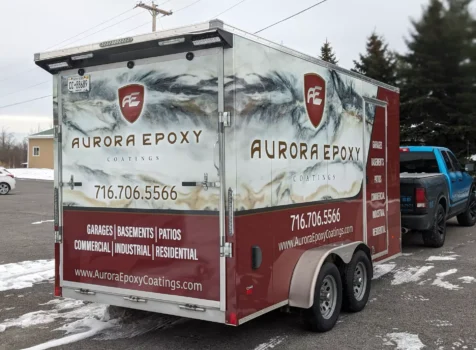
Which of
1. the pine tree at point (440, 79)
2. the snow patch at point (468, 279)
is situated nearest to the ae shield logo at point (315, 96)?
the snow patch at point (468, 279)

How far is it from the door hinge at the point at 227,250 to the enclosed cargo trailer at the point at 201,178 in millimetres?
13

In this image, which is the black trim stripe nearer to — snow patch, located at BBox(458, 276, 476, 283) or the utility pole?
snow patch, located at BBox(458, 276, 476, 283)

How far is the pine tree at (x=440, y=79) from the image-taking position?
15555 millimetres

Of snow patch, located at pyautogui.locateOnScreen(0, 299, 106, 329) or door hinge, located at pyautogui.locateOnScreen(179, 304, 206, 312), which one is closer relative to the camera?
door hinge, located at pyautogui.locateOnScreen(179, 304, 206, 312)

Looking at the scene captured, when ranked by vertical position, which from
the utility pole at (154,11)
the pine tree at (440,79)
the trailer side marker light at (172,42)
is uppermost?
the utility pole at (154,11)

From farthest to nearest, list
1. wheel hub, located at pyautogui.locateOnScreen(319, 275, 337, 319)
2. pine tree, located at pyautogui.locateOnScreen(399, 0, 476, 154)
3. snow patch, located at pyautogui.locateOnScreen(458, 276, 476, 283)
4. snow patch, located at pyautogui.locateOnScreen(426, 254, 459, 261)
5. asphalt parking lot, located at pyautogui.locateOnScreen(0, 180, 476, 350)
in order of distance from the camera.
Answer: pine tree, located at pyautogui.locateOnScreen(399, 0, 476, 154), snow patch, located at pyautogui.locateOnScreen(426, 254, 459, 261), snow patch, located at pyautogui.locateOnScreen(458, 276, 476, 283), wheel hub, located at pyautogui.locateOnScreen(319, 275, 337, 319), asphalt parking lot, located at pyautogui.locateOnScreen(0, 180, 476, 350)

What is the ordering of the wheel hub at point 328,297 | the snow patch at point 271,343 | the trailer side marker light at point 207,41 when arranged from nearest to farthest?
the trailer side marker light at point 207,41 < the snow patch at point 271,343 < the wheel hub at point 328,297

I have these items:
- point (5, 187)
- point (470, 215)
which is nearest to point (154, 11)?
point (5, 187)

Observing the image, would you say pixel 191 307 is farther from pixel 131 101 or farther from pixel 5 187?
pixel 5 187

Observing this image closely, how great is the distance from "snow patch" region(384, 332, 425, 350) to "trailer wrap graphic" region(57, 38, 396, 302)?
1.12 metres

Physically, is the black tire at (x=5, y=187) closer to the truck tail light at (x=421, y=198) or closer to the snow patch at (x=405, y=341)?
the truck tail light at (x=421, y=198)

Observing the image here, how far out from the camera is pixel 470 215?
41.3 feet

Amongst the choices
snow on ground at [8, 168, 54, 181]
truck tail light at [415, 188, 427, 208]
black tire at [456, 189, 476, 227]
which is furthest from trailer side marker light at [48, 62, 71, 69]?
snow on ground at [8, 168, 54, 181]

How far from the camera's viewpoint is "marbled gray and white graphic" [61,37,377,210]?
4.14 m
